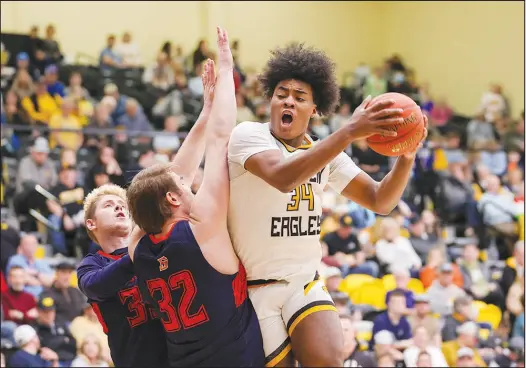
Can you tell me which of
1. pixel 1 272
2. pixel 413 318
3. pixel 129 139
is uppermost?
pixel 129 139

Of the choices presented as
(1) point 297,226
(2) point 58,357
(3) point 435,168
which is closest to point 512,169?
(3) point 435,168

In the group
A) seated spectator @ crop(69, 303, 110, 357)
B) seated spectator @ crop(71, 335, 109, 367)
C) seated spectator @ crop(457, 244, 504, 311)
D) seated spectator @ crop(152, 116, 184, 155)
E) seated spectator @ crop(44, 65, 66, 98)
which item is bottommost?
seated spectator @ crop(457, 244, 504, 311)

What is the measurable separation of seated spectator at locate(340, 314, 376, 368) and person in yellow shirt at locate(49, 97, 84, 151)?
4459 millimetres

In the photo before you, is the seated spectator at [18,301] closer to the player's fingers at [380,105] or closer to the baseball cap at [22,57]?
the baseball cap at [22,57]

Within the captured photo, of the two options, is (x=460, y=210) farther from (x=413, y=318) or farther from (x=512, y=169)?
(x=413, y=318)

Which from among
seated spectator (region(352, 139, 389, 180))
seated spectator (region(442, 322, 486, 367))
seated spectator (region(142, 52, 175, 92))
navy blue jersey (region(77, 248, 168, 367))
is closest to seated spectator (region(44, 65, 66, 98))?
seated spectator (region(142, 52, 175, 92))

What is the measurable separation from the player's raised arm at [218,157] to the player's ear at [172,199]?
8 centimetres

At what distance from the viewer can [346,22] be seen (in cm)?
1970

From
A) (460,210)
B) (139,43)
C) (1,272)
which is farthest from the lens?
(139,43)

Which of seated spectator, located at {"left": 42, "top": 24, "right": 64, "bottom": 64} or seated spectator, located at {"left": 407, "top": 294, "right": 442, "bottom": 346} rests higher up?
seated spectator, located at {"left": 42, "top": 24, "right": 64, "bottom": 64}

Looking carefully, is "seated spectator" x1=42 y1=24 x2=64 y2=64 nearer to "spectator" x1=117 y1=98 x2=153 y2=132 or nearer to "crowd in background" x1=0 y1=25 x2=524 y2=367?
"crowd in background" x1=0 y1=25 x2=524 y2=367

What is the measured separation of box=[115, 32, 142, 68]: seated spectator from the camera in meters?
15.9

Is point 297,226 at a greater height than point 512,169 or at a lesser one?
greater

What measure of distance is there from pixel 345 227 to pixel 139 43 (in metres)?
6.80
